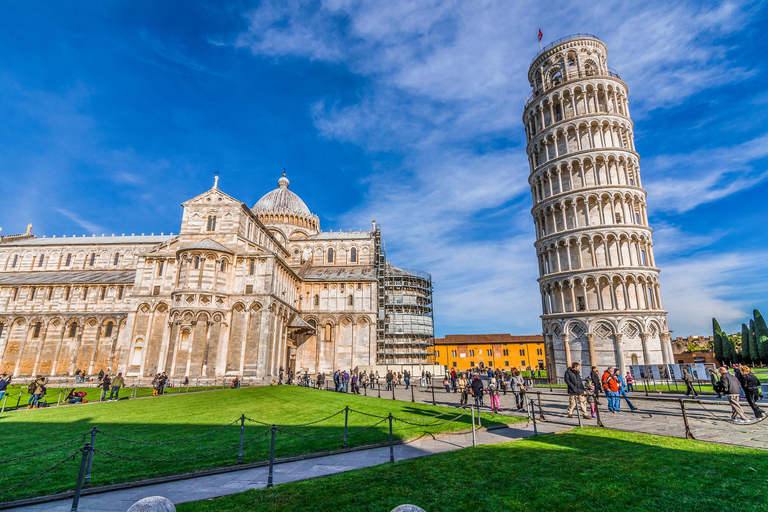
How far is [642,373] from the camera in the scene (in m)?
27.6

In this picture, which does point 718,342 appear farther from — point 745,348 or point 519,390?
point 519,390

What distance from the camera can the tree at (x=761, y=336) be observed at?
150 ft

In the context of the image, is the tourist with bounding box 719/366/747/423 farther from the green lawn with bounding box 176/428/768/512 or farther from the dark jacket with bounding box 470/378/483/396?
the dark jacket with bounding box 470/378/483/396

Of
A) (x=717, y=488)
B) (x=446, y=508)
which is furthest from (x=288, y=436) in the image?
(x=717, y=488)

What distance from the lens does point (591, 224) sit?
3259 centimetres

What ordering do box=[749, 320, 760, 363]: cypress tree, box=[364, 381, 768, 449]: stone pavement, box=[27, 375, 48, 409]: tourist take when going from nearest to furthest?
1. box=[364, 381, 768, 449]: stone pavement
2. box=[27, 375, 48, 409]: tourist
3. box=[749, 320, 760, 363]: cypress tree

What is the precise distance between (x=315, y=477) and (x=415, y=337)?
4383 cm

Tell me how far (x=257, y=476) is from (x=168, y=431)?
6.27 meters

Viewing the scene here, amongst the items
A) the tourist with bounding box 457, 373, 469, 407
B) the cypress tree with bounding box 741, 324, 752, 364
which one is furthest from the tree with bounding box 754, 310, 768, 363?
the tourist with bounding box 457, 373, 469, 407

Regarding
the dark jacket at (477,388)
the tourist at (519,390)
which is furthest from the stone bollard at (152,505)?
the tourist at (519,390)

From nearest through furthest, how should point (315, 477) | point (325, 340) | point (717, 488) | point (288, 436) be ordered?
1. point (717, 488)
2. point (315, 477)
3. point (288, 436)
4. point (325, 340)

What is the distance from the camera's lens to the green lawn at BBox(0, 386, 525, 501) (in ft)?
27.1

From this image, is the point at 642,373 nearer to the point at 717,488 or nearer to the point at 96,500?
the point at 717,488

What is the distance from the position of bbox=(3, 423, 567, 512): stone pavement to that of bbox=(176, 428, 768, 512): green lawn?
588 mm
